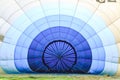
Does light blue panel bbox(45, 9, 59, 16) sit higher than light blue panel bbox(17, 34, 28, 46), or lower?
higher

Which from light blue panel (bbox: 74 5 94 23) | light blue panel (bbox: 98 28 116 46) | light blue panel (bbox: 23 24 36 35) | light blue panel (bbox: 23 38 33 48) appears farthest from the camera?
light blue panel (bbox: 23 38 33 48)

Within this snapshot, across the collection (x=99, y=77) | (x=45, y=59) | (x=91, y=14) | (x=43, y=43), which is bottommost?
(x=99, y=77)

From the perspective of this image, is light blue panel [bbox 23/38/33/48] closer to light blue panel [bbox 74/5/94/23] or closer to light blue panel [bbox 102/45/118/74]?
light blue panel [bbox 74/5/94/23]

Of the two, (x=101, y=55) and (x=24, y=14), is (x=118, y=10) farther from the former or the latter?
(x=24, y=14)

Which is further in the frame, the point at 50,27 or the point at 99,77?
the point at 50,27

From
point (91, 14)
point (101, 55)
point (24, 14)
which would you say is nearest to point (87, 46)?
point (101, 55)

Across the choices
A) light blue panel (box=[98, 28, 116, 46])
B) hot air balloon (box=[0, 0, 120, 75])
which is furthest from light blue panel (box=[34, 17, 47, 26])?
light blue panel (box=[98, 28, 116, 46])

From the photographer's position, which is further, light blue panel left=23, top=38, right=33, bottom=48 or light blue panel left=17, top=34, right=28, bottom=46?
light blue panel left=23, top=38, right=33, bottom=48

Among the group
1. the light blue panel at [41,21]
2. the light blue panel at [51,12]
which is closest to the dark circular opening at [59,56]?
the light blue panel at [41,21]

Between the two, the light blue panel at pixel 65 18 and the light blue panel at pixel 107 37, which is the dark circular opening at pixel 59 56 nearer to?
the light blue panel at pixel 65 18
